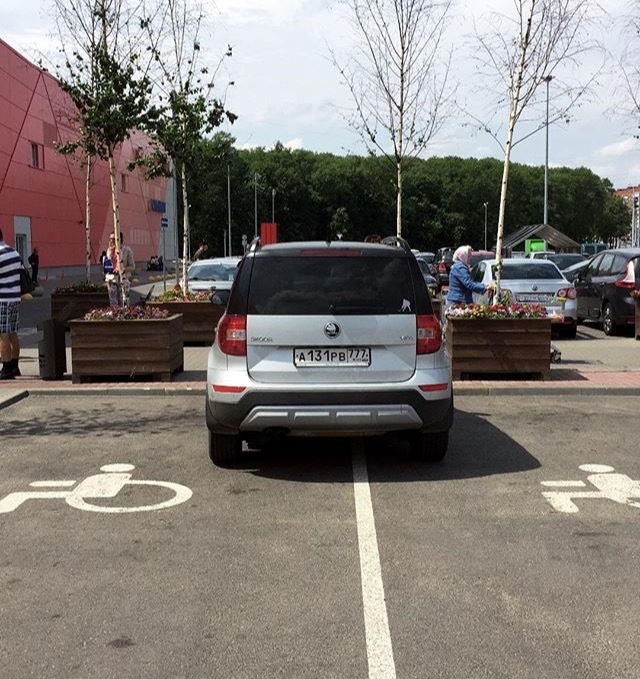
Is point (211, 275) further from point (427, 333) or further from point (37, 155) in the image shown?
point (37, 155)

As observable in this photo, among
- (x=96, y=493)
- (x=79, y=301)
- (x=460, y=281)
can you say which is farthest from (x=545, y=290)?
(x=96, y=493)

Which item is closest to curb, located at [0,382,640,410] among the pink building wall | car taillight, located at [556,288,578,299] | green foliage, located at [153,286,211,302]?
green foliage, located at [153,286,211,302]

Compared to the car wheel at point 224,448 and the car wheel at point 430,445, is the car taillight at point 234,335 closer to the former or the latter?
the car wheel at point 224,448

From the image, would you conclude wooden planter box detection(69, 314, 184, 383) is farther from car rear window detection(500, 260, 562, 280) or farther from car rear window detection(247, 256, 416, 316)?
car rear window detection(500, 260, 562, 280)

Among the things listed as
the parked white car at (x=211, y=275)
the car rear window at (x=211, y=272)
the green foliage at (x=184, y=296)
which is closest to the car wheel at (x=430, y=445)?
the green foliage at (x=184, y=296)

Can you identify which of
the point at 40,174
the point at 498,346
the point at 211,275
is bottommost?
the point at 498,346

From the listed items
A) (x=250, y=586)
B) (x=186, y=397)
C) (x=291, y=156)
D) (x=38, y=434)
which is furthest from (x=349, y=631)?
(x=291, y=156)

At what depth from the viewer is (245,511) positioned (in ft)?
17.9

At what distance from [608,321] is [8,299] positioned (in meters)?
10.9

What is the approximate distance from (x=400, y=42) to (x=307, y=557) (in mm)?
14936

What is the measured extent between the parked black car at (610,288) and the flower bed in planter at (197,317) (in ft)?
23.8

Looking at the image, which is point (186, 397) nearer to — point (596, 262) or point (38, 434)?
point (38, 434)

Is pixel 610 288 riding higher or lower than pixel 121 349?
higher

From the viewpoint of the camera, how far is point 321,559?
454 centimetres
